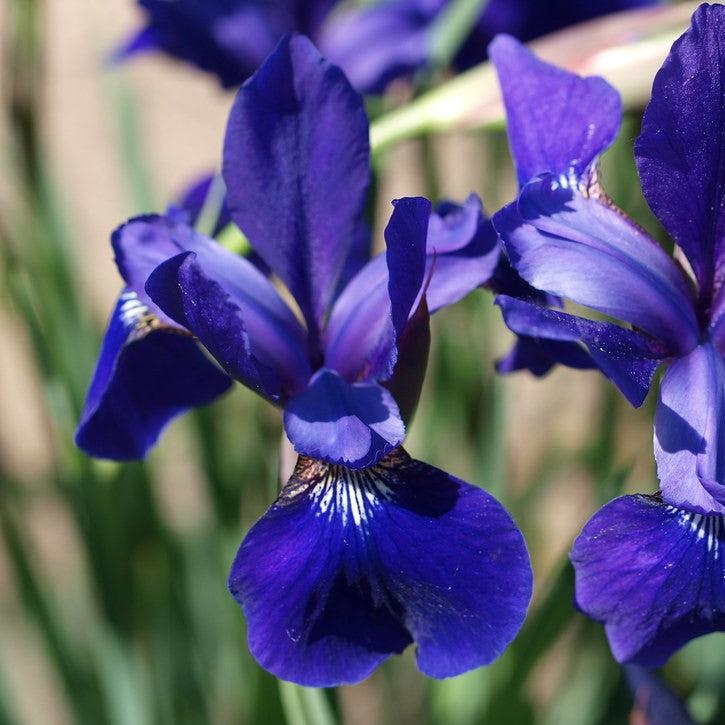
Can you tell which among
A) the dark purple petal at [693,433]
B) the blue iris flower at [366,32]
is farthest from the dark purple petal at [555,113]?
the blue iris flower at [366,32]

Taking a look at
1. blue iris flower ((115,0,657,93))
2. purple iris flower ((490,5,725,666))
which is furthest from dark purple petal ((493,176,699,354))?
blue iris flower ((115,0,657,93))

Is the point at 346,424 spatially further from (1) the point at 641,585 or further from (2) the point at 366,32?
(2) the point at 366,32

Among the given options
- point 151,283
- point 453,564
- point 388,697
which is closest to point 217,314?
point 151,283

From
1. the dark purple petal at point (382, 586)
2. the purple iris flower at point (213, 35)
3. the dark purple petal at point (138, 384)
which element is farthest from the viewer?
the purple iris flower at point (213, 35)

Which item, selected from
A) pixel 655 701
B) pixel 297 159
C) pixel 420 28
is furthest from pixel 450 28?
pixel 655 701

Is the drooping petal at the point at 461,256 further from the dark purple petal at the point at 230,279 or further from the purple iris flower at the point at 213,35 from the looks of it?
the purple iris flower at the point at 213,35

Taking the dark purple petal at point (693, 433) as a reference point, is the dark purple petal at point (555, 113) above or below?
above
